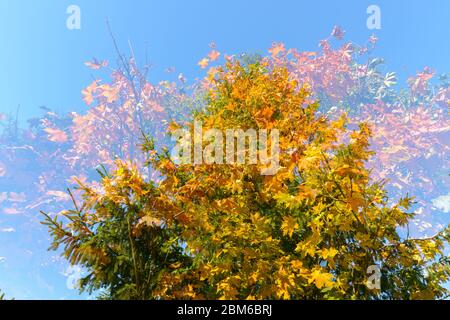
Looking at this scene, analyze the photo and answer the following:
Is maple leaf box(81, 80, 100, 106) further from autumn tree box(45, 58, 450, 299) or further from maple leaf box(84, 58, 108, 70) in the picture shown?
autumn tree box(45, 58, 450, 299)

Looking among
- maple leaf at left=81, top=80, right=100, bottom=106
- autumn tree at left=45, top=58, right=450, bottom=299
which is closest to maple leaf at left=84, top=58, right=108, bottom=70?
maple leaf at left=81, top=80, right=100, bottom=106

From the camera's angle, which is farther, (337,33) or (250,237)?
(337,33)

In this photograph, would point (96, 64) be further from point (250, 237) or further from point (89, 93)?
point (250, 237)

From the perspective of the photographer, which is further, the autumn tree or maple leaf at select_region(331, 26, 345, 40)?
maple leaf at select_region(331, 26, 345, 40)

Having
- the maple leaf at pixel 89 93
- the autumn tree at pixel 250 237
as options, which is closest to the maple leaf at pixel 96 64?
the maple leaf at pixel 89 93

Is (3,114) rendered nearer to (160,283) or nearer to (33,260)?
(33,260)

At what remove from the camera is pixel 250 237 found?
4152mm

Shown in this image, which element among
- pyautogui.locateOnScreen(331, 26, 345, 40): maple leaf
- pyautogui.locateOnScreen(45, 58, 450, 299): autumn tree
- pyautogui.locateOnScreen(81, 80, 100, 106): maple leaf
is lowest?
pyautogui.locateOnScreen(45, 58, 450, 299): autumn tree

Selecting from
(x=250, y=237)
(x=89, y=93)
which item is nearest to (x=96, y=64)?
(x=89, y=93)

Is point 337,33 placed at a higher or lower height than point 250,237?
higher

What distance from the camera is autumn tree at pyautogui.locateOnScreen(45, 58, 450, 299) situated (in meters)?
3.85

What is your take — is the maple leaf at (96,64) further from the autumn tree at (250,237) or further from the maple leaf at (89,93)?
the autumn tree at (250,237)

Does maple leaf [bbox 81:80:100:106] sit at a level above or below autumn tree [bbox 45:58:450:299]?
above

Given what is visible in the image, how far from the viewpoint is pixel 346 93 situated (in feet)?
192
